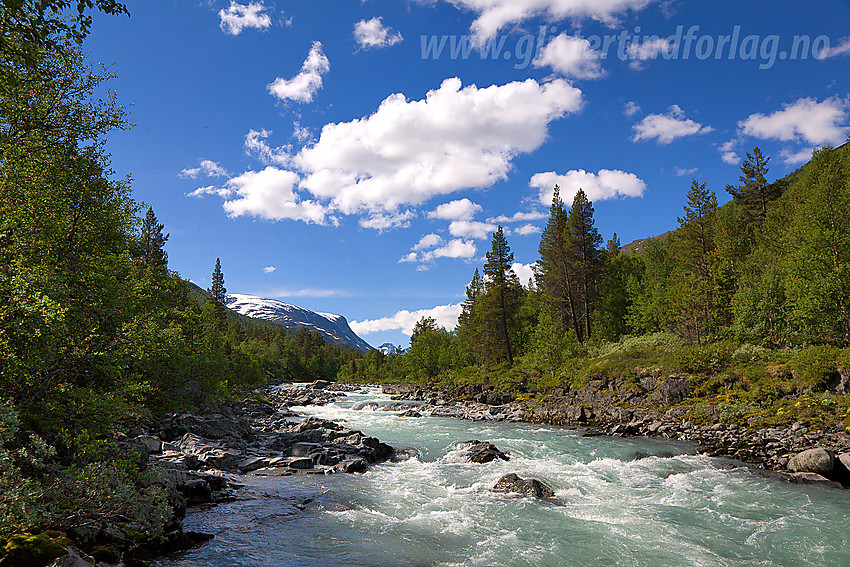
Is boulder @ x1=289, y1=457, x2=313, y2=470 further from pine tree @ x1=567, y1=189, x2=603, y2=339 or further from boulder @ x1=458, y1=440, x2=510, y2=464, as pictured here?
pine tree @ x1=567, y1=189, x2=603, y2=339

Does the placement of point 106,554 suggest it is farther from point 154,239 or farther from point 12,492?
point 154,239

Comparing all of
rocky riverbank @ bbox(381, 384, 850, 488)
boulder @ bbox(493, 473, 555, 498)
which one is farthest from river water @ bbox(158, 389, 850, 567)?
rocky riverbank @ bbox(381, 384, 850, 488)

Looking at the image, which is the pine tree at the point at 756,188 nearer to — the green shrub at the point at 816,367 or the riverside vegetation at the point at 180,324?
the riverside vegetation at the point at 180,324

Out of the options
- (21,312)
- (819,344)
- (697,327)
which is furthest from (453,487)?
(697,327)

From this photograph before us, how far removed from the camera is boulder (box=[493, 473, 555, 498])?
17408mm

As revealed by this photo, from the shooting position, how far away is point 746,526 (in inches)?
547

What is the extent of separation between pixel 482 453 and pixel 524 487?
237 inches

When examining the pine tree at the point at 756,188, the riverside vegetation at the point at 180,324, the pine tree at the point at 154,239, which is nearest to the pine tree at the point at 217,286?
the riverside vegetation at the point at 180,324

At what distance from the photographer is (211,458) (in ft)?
70.3

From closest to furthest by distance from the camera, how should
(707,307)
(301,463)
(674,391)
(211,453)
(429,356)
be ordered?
(211,453), (301,463), (674,391), (707,307), (429,356)

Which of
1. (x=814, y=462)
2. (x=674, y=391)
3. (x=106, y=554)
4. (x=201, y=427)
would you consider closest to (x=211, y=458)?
(x=201, y=427)

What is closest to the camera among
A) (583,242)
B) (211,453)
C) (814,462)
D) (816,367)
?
(814,462)

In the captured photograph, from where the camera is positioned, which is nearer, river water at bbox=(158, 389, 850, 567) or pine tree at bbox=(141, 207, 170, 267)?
river water at bbox=(158, 389, 850, 567)

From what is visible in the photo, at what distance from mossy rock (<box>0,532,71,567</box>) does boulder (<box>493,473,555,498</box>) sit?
576 inches
